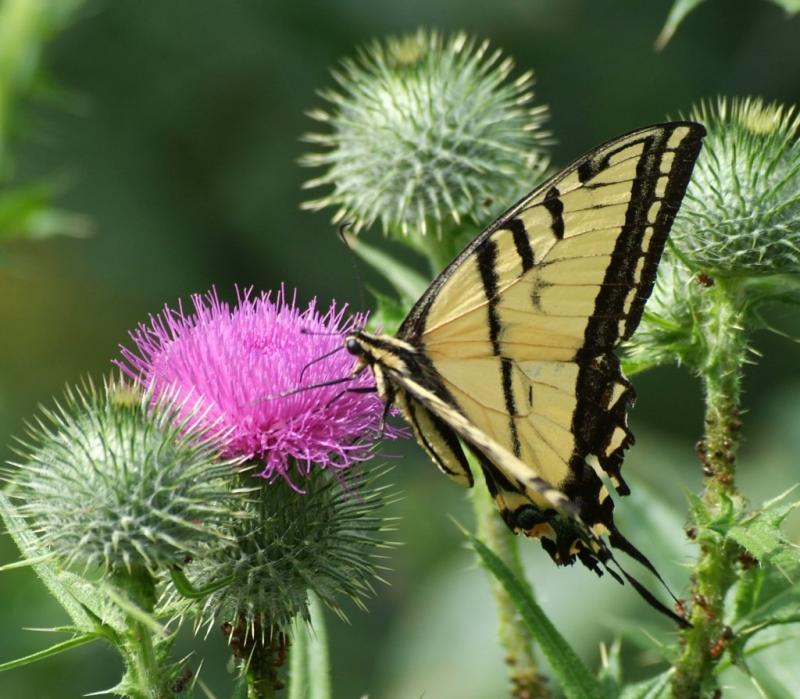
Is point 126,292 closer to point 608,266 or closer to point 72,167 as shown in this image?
point 72,167

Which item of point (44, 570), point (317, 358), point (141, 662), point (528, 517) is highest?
point (317, 358)

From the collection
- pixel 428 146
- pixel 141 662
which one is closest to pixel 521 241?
pixel 428 146

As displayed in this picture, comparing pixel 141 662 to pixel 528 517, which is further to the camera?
pixel 528 517

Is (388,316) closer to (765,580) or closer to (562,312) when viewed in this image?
(562,312)

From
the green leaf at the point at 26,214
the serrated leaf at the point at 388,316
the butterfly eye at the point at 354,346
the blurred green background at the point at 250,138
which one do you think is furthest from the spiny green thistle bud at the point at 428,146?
the blurred green background at the point at 250,138

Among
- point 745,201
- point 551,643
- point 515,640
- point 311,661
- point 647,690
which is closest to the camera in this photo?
point 551,643

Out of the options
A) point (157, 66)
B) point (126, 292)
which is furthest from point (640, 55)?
point (126, 292)

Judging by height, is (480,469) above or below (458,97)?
below
